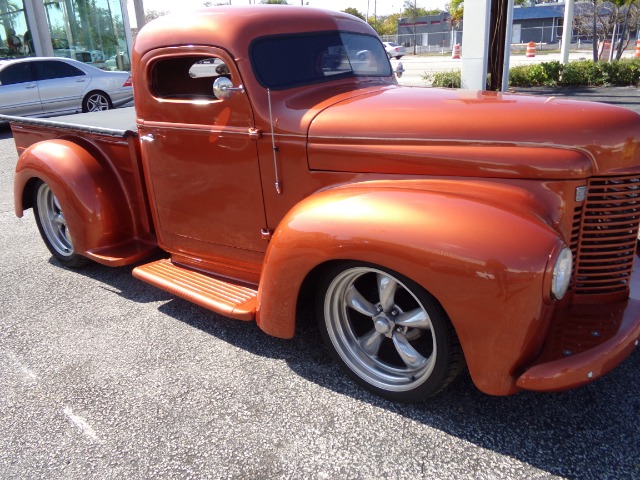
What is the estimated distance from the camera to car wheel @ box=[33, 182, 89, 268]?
14.5 ft

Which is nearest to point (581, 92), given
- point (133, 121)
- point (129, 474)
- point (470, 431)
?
point (133, 121)

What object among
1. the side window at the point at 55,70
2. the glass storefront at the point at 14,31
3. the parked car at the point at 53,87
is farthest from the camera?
the glass storefront at the point at 14,31

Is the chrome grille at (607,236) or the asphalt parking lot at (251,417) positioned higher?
the chrome grille at (607,236)

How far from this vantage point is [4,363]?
3178 mm

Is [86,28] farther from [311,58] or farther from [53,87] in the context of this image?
[311,58]

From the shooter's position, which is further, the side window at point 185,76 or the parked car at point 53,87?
the parked car at point 53,87

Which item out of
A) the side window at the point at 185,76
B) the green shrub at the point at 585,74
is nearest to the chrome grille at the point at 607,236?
the side window at the point at 185,76

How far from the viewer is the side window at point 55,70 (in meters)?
11.2

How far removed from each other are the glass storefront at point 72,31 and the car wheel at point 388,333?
1771 cm

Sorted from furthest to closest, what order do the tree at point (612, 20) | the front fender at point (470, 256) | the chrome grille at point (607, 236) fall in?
the tree at point (612, 20), the chrome grille at point (607, 236), the front fender at point (470, 256)

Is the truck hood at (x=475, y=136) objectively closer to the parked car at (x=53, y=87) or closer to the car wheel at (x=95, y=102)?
the parked car at (x=53, y=87)

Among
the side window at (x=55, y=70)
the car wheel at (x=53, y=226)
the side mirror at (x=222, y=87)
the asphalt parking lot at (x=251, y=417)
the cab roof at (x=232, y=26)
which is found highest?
the cab roof at (x=232, y=26)

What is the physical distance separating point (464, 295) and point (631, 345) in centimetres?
74

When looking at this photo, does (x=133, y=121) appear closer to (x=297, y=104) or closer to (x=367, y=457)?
(x=297, y=104)
